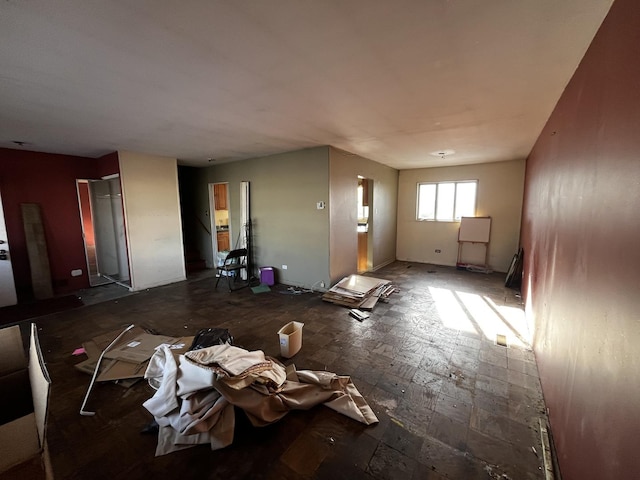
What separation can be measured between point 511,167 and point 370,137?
158 inches

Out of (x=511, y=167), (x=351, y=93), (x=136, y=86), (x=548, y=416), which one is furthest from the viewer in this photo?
(x=511, y=167)

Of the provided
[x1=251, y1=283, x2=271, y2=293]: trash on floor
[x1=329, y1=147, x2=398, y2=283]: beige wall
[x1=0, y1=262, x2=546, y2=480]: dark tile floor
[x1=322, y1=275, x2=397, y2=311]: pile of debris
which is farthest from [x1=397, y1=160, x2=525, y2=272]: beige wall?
[x1=251, y1=283, x2=271, y2=293]: trash on floor

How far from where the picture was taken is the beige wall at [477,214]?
19.3 ft

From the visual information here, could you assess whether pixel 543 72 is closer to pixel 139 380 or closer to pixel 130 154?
pixel 139 380

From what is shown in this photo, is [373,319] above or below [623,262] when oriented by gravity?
below

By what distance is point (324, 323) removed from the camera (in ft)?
11.4

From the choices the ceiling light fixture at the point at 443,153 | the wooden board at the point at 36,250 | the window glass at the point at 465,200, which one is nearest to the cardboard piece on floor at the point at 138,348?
the wooden board at the point at 36,250

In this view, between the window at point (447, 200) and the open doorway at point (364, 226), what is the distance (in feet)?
5.73

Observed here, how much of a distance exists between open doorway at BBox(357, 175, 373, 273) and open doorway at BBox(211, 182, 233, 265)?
321cm

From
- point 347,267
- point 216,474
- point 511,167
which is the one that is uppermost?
point 511,167

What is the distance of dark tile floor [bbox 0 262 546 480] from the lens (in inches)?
62.5

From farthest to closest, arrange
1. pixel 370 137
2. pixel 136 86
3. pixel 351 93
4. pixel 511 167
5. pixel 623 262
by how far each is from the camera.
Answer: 1. pixel 511 167
2. pixel 370 137
3. pixel 351 93
4. pixel 136 86
5. pixel 623 262

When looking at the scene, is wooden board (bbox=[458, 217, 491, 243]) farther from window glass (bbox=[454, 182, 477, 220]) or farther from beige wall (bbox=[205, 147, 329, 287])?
beige wall (bbox=[205, 147, 329, 287])

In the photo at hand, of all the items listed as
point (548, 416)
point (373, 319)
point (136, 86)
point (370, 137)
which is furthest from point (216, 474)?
point (370, 137)
